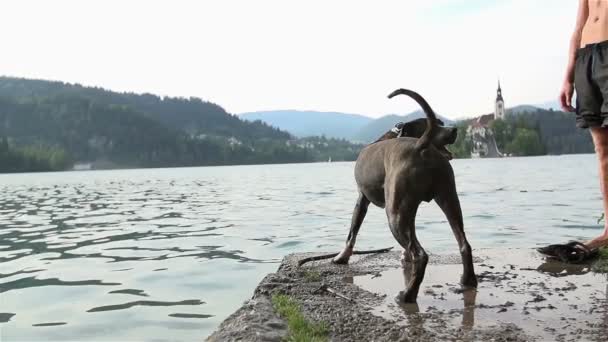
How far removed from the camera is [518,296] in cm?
489

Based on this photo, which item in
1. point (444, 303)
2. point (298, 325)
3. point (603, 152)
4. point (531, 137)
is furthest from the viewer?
point (531, 137)

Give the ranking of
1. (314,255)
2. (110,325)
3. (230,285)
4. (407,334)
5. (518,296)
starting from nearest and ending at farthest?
1. (407,334)
2. (518,296)
3. (110,325)
4. (314,255)
5. (230,285)

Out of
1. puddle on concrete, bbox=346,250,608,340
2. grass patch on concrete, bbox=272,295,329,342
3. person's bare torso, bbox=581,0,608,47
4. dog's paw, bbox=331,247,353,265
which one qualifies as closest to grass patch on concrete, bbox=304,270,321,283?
puddle on concrete, bbox=346,250,608,340

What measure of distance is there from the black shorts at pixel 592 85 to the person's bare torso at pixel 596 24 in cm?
11

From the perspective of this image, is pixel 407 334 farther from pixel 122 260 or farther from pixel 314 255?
pixel 122 260

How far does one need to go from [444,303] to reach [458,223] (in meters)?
0.91

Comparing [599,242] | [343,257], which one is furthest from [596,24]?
[343,257]

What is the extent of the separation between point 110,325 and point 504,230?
969cm

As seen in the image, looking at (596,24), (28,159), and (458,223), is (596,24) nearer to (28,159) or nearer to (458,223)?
(458,223)

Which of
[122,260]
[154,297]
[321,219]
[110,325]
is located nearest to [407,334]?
[110,325]

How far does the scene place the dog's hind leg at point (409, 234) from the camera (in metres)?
4.88

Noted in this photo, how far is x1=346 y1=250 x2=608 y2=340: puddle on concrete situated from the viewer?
4082mm

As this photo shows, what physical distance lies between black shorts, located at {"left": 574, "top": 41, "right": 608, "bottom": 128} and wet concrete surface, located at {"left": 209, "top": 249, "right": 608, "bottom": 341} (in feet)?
5.41

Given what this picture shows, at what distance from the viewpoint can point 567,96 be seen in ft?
22.1
